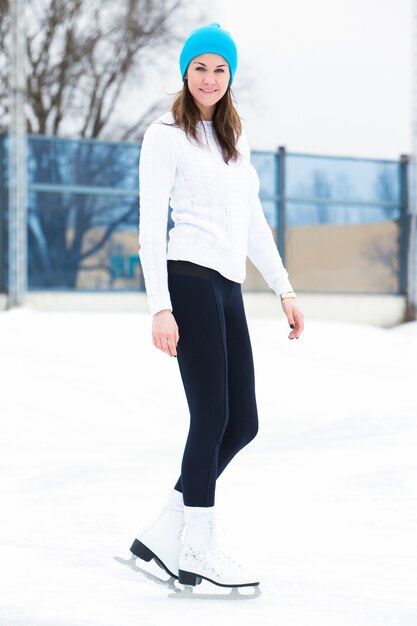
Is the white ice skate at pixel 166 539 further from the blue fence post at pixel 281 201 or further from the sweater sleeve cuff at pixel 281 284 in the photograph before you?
the blue fence post at pixel 281 201

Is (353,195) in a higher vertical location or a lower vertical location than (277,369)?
higher

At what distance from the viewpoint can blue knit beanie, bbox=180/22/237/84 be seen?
3.33 metres

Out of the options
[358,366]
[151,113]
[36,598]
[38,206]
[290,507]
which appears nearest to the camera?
[36,598]

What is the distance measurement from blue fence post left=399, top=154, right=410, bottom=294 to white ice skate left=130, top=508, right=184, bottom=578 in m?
13.2

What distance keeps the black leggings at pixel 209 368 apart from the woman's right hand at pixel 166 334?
0.32 feet

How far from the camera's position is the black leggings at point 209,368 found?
3.29 meters

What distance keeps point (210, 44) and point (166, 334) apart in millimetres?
932

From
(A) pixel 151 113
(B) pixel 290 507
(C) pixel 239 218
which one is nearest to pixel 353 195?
(A) pixel 151 113

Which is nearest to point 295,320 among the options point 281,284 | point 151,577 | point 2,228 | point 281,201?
point 281,284

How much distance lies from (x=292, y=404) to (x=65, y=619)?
654cm

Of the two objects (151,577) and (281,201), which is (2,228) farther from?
(151,577)

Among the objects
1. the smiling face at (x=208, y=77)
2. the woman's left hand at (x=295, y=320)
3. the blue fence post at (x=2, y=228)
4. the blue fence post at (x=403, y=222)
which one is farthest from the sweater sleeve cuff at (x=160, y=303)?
the blue fence post at (x=403, y=222)

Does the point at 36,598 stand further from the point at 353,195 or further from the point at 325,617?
the point at 353,195

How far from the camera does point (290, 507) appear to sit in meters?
5.16
